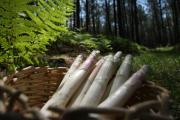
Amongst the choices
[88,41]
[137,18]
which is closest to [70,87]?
[88,41]

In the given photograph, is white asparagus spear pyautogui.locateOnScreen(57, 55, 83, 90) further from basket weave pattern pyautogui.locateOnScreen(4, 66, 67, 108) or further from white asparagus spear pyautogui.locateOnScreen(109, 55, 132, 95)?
white asparagus spear pyautogui.locateOnScreen(109, 55, 132, 95)

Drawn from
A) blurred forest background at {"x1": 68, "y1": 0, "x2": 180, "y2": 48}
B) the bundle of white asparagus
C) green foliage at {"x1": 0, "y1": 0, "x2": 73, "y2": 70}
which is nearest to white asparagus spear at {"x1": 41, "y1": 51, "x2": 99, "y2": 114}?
the bundle of white asparagus

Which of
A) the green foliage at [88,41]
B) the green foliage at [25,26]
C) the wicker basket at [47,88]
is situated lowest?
the wicker basket at [47,88]

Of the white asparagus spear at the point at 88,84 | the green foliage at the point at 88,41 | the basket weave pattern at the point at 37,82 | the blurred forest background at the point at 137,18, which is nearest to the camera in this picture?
the white asparagus spear at the point at 88,84

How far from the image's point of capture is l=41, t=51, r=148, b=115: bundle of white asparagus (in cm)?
158

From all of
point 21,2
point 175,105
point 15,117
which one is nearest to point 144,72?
point 15,117

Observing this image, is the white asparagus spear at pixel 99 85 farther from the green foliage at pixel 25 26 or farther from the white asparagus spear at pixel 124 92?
the green foliage at pixel 25 26

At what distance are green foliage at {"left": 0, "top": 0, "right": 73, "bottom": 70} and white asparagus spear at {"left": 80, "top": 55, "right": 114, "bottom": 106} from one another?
760 millimetres

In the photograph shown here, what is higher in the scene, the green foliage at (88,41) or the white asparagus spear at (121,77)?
the green foliage at (88,41)

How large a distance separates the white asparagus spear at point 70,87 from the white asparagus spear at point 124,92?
0.27 metres

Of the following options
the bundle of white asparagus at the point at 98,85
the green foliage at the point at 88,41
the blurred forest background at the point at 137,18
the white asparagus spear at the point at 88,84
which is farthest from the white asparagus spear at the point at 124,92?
the blurred forest background at the point at 137,18

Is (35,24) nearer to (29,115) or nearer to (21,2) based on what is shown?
(21,2)

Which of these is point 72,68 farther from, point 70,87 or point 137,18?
point 137,18

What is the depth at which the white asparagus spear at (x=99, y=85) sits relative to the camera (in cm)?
164
